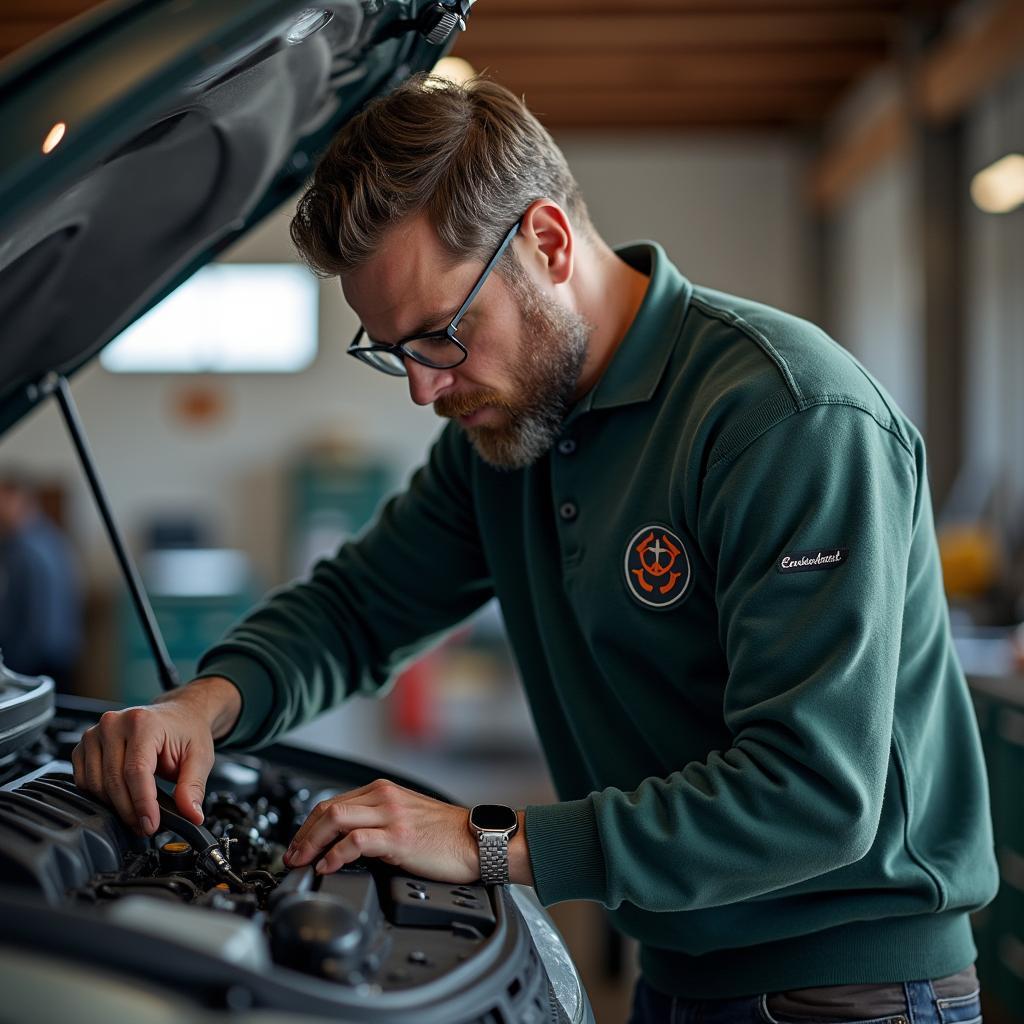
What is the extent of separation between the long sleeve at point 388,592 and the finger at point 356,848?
0.53 metres

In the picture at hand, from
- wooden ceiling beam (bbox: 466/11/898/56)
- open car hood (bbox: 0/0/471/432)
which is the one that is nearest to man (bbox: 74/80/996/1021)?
open car hood (bbox: 0/0/471/432)

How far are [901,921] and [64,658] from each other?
6063mm

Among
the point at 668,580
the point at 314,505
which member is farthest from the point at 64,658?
the point at 668,580

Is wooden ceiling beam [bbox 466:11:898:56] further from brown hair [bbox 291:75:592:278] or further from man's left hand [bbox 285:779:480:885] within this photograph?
man's left hand [bbox 285:779:480:885]

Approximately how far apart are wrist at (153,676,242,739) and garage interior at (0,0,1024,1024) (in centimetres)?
308

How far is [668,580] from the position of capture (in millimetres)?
1188

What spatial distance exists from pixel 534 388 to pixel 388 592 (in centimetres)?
41

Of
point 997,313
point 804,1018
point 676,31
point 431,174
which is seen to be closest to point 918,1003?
point 804,1018

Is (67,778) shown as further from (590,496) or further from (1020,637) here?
(1020,637)

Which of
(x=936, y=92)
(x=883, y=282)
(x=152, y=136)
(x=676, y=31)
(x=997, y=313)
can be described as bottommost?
(x=883, y=282)

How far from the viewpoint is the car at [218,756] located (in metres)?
0.67

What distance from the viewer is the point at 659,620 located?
3.93ft

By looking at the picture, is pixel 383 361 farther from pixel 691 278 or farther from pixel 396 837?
pixel 691 278

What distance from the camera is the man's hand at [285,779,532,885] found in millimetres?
991
